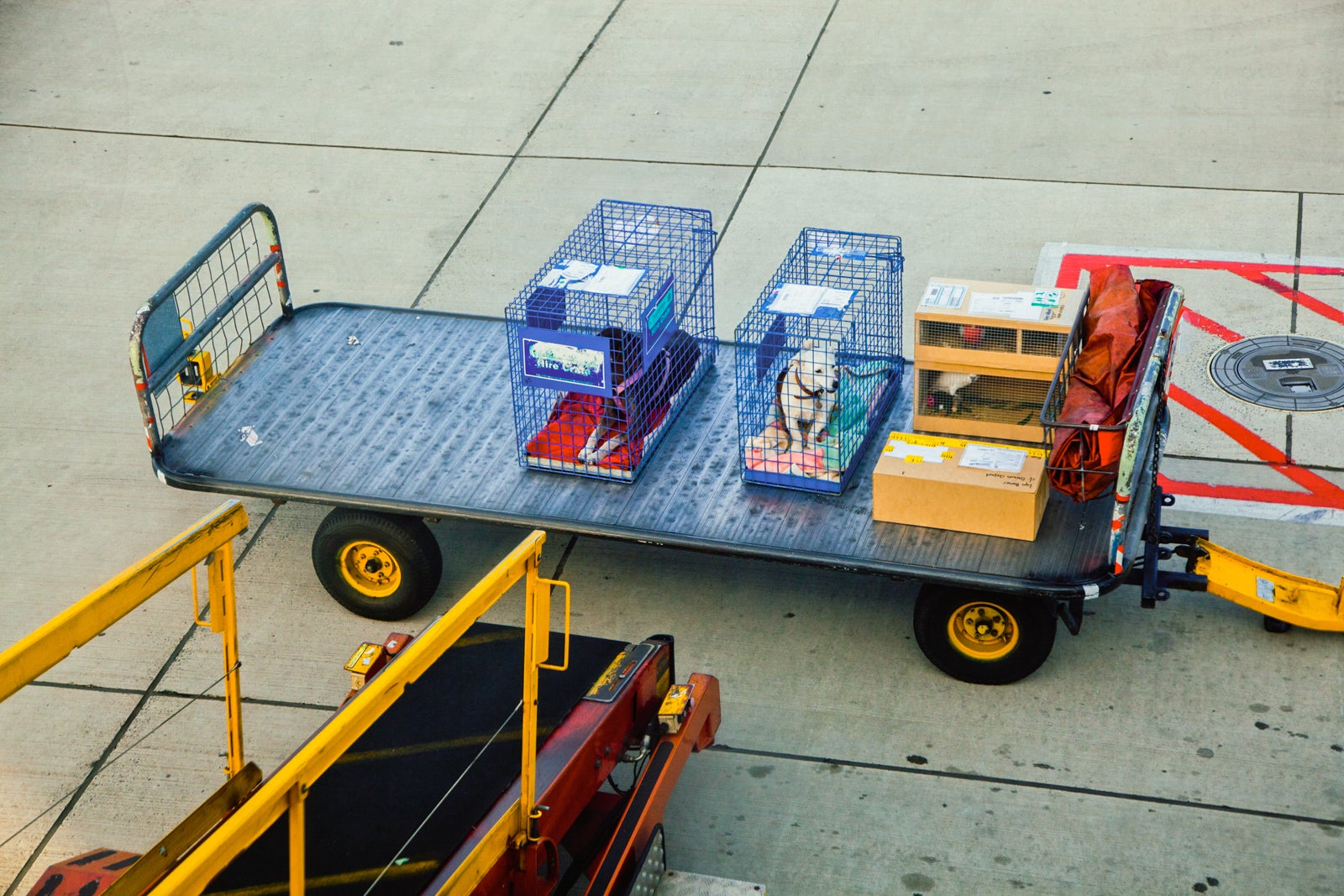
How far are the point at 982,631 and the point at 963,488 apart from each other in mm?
627

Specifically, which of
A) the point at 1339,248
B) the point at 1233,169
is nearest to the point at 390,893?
the point at 1339,248

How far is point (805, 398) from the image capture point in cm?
596

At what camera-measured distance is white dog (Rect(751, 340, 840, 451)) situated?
5910mm

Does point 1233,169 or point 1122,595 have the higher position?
point 1233,169

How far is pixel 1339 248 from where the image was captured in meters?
8.69

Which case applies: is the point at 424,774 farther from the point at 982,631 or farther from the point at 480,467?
the point at 982,631

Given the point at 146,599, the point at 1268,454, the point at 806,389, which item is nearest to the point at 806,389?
the point at 806,389

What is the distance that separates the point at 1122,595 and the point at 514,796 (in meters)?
3.07

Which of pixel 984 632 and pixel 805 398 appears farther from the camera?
pixel 805 398

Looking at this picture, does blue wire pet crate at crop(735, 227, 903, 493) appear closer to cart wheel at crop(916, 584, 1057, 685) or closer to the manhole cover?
cart wheel at crop(916, 584, 1057, 685)

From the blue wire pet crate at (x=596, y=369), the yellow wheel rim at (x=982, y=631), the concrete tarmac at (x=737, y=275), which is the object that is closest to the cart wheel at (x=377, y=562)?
the concrete tarmac at (x=737, y=275)

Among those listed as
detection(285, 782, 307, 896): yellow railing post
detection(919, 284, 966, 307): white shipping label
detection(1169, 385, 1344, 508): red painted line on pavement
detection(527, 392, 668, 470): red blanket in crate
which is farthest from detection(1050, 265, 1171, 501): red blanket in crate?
detection(285, 782, 307, 896): yellow railing post

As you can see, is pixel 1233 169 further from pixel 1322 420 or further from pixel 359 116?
pixel 359 116

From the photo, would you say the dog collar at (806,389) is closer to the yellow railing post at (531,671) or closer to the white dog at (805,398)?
the white dog at (805,398)
